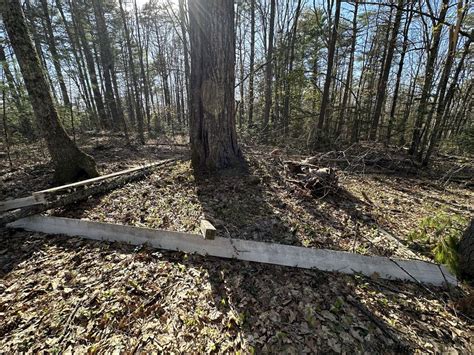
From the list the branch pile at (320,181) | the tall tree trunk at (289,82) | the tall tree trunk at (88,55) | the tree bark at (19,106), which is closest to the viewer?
the branch pile at (320,181)

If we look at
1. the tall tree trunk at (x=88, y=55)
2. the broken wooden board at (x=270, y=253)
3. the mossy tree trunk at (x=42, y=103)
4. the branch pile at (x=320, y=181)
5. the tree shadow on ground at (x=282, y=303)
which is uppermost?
the tall tree trunk at (x=88, y=55)

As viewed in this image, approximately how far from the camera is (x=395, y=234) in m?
2.99

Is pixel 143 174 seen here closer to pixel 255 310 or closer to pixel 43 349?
pixel 43 349

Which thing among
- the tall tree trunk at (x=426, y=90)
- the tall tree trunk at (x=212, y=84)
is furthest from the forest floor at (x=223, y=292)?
the tall tree trunk at (x=426, y=90)

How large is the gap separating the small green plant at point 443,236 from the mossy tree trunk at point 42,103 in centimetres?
570

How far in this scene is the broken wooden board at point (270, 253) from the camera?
7.57 ft

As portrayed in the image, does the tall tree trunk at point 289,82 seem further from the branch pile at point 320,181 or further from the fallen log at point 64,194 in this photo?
the fallen log at point 64,194

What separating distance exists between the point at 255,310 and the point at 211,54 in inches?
175

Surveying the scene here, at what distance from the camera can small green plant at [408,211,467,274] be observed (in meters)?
2.31

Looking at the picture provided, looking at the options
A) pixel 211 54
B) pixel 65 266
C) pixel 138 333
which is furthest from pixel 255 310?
pixel 211 54

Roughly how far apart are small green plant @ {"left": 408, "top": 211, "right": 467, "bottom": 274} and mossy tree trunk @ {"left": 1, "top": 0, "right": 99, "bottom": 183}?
224 inches

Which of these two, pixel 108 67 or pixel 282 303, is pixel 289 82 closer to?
pixel 282 303

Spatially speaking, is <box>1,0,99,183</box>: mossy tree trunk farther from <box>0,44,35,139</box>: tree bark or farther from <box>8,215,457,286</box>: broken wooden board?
<box>0,44,35,139</box>: tree bark

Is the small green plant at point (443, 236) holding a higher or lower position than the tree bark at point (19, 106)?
lower
